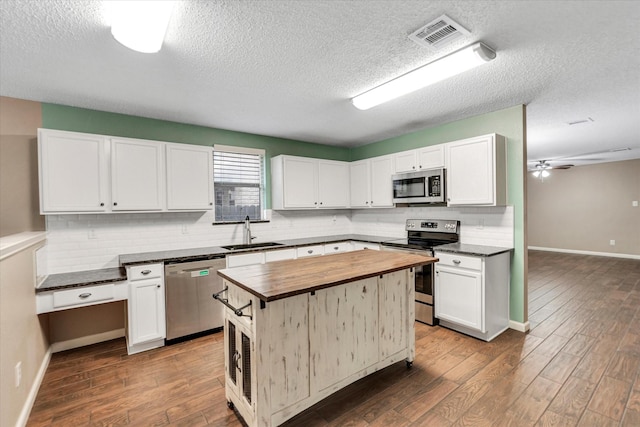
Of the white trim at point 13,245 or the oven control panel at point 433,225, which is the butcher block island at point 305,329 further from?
the oven control panel at point 433,225

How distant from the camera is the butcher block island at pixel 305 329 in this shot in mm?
1760

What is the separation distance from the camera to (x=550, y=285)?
5004 mm

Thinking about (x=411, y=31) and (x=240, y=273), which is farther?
(x=240, y=273)

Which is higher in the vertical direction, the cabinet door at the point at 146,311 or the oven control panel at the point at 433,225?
the oven control panel at the point at 433,225

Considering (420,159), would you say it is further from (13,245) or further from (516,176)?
(13,245)

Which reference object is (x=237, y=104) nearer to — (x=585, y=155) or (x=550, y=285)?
(x=550, y=285)

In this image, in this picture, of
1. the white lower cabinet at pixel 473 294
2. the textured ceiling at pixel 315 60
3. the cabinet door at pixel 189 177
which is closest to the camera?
the textured ceiling at pixel 315 60

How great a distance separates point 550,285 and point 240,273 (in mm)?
5403

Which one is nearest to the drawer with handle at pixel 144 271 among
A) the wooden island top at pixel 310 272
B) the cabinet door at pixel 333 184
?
the wooden island top at pixel 310 272

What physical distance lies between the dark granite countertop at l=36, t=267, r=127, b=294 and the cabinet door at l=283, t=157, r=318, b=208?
2187 millimetres

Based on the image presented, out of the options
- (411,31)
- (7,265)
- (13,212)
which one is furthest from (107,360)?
(411,31)

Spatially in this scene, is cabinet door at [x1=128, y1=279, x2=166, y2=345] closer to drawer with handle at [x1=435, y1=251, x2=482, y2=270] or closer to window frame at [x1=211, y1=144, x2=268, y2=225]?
window frame at [x1=211, y1=144, x2=268, y2=225]

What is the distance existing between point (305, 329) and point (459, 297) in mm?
2066

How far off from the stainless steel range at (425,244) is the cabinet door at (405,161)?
0.79 meters
